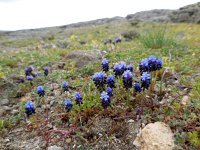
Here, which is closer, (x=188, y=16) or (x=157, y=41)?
(x=157, y=41)

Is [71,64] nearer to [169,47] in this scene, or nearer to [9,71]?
[9,71]

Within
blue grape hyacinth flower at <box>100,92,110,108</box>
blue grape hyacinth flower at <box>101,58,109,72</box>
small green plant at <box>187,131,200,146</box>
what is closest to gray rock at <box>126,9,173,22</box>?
blue grape hyacinth flower at <box>101,58,109,72</box>

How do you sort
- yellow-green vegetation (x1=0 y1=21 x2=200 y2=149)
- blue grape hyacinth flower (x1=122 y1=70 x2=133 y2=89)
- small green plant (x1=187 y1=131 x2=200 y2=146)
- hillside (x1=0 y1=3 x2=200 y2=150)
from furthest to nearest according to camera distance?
blue grape hyacinth flower (x1=122 y1=70 x2=133 y2=89), yellow-green vegetation (x1=0 y1=21 x2=200 y2=149), hillside (x1=0 y1=3 x2=200 y2=150), small green plant (x1=187 y1=131 x2=200 y2=146)

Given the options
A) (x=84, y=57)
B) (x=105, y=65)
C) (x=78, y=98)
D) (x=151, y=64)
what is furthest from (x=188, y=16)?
(x=78, y=98)

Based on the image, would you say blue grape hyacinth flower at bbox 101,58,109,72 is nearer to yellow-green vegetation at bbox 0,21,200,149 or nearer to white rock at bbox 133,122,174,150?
yellow-green vegetation at bbox 0,21,200,149

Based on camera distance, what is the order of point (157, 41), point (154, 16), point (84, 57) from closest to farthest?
point (84, 57) → point (157, 41) → point (154, 16)

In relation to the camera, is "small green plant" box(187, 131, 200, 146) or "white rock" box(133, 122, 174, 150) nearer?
"small green plant" box(187, 131, 200, 146)

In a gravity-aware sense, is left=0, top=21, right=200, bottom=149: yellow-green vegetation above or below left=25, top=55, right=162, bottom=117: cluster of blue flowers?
below

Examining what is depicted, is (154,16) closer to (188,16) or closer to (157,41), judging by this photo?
(188,16)

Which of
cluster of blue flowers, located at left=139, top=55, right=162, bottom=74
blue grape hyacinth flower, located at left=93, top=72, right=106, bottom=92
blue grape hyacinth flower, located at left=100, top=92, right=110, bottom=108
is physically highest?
cluster of blue flowers, located at left=139, top=55, right=162, bottom=74

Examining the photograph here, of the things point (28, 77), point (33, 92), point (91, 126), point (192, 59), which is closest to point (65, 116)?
point (91, 126)
